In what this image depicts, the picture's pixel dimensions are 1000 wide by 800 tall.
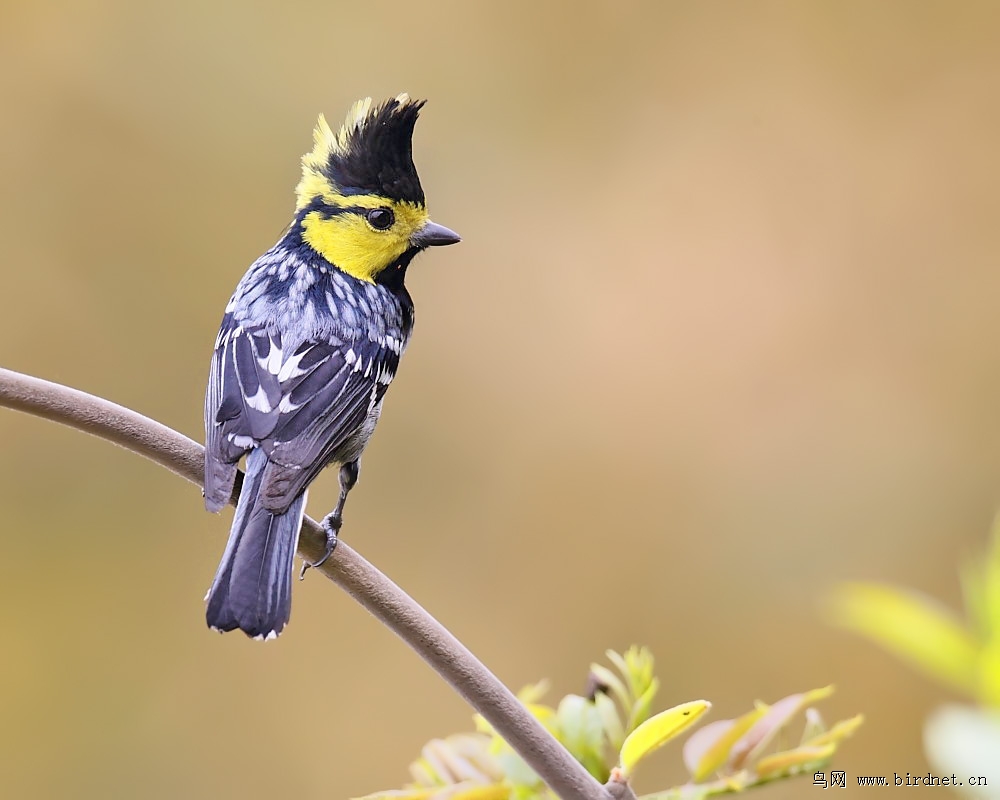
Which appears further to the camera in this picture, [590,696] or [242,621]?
[242,621]

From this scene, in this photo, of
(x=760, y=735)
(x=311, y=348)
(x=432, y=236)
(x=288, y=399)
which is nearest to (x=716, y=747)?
(x=760, y=735)

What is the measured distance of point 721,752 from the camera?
0.91 m

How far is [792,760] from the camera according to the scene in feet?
2.91

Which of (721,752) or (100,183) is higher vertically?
(100,183)

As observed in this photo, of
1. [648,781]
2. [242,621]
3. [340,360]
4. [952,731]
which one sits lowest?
[952,731]

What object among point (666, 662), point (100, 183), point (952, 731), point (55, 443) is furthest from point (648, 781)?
point (952, 731)

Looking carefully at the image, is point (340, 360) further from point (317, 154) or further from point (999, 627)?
point (999, 627)

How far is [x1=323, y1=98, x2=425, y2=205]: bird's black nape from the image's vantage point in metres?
1.85

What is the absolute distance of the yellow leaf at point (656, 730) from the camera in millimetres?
827

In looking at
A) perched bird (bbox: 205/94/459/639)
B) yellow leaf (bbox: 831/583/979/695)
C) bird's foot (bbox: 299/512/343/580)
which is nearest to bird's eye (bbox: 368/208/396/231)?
perched bird (bbox: 205/94/459/639)

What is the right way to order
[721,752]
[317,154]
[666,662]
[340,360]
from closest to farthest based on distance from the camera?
1. [721,752]
2. [340,360]
3. [317,154]
4. [666,662]

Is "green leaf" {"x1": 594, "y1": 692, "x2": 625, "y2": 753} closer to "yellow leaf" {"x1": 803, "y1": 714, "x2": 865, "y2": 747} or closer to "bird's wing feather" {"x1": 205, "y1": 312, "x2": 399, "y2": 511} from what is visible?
"yellow leaf" {"x1": 803, "y1": 714, "x2": 865, "y2": 747}

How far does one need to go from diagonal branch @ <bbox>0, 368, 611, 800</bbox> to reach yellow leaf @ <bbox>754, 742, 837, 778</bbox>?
12 cm

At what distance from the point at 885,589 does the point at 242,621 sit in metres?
0.76
